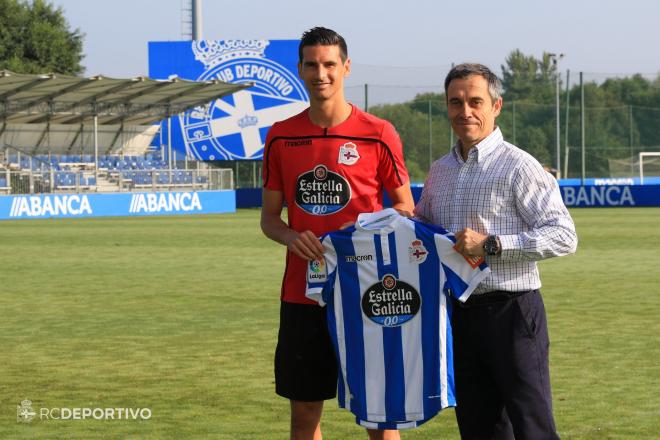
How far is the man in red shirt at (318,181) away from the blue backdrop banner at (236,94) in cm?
4377

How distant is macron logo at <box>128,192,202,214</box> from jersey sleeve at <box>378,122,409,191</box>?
111 ft

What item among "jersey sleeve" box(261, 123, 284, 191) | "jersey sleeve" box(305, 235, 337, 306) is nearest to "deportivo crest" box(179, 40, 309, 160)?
"jersey sleeve" box(261, 123, 284, 191)

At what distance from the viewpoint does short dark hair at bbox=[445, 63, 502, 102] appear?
4.09 metres

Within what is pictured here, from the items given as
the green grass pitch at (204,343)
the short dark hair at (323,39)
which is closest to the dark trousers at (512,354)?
the short dark hair at (323,39)

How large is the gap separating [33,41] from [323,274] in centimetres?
6355

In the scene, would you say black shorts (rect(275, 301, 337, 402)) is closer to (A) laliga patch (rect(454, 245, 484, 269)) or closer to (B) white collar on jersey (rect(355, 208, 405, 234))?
(B) white collar on jersey (rect(355, 208, 405, 234))

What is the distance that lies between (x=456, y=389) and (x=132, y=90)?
3791 cm

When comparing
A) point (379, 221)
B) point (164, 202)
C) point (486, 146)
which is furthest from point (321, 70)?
point (164, 202)

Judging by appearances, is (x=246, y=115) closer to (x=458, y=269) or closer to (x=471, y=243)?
(x=458, y=269)

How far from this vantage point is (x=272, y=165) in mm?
4723

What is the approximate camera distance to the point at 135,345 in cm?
941

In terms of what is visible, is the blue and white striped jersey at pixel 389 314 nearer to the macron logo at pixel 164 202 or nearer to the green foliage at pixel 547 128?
the macron logo at pixel 164 202

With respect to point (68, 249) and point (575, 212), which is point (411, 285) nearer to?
point (68, 249)

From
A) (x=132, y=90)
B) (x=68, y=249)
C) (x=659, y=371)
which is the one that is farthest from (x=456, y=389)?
(x=132, y=90)
